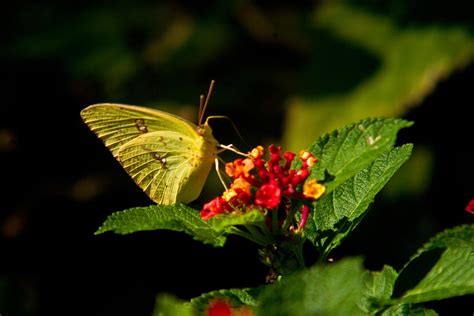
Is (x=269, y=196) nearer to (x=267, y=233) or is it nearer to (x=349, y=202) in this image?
(x=267, y=233)

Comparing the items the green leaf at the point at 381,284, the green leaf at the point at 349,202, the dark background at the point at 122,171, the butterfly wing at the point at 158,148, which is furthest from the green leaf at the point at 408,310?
the dark background at the point at 122,171

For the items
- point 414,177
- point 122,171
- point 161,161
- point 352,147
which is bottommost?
point 122,171

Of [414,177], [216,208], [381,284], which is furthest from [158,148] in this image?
[414,177]

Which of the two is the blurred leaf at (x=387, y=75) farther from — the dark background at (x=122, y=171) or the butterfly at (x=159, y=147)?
→ the butterfly at (x=159, y=147)

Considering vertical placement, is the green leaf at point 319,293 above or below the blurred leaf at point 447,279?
above

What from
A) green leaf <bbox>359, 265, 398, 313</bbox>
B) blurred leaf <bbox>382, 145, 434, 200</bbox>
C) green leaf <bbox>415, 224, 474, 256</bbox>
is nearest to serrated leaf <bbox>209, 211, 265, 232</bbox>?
green leaf <bbox>359, 265, 398, 313</bbox>

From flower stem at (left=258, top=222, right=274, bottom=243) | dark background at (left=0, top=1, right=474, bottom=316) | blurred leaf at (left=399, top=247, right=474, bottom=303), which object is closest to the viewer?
blurred leaf at (left=399, top=247, right=474, bottom=303)

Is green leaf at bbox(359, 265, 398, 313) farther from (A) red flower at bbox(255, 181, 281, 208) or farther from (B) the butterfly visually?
(B) the butterfly
